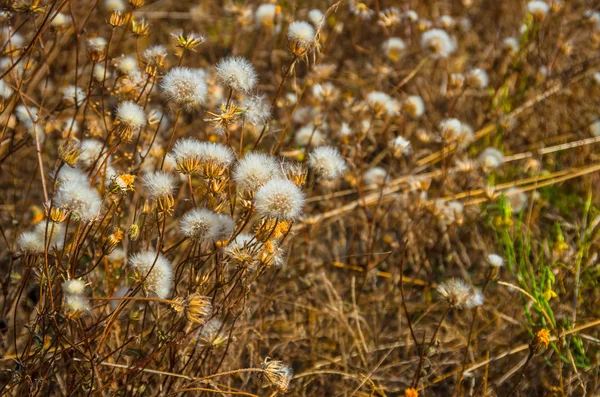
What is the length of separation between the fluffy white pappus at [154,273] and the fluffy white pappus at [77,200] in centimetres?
17

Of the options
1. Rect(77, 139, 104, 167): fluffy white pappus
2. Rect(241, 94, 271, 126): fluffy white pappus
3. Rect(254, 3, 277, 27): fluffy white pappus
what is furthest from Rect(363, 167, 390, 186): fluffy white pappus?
Rect(77, 139, 104, 167): fluffy white pappus

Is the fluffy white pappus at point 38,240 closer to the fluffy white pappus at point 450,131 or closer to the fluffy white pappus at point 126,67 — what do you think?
the fluffy white pappus at point 126,67

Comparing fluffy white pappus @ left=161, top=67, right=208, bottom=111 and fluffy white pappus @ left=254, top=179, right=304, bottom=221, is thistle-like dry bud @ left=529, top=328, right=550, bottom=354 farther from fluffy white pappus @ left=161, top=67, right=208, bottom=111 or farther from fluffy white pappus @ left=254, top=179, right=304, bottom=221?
fluffy white pappus @ left=161, top=67, right=208, bottom=111

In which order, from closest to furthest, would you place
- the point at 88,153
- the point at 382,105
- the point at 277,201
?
the point at 277,201 < the point at 88,153 < the point at 382,105

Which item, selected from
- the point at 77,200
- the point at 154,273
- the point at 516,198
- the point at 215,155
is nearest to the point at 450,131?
the point at 516,198

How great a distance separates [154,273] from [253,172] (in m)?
0.33

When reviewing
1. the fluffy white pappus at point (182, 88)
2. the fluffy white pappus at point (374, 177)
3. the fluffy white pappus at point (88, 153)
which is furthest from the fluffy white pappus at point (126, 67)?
the fluffy white pappus at point (374, 177)

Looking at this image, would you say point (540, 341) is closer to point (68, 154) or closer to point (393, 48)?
point (68, 154)

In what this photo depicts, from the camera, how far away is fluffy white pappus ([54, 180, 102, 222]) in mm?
1321

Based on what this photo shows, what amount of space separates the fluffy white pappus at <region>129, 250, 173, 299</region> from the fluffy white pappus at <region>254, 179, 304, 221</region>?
0.96 feet

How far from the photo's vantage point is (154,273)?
1446mm

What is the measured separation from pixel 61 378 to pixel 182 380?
1.14 ft

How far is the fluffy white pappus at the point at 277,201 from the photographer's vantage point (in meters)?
1.32

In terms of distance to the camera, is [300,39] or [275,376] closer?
[275,376]
